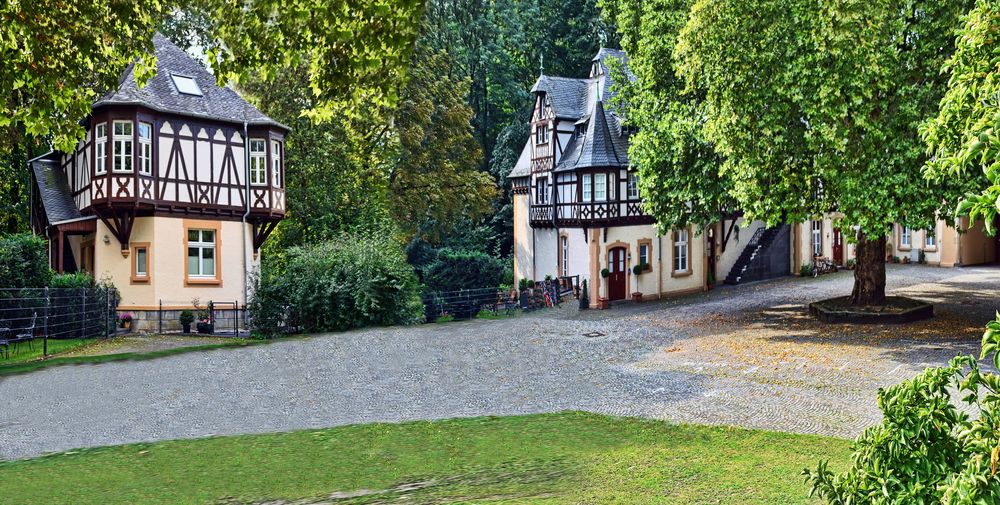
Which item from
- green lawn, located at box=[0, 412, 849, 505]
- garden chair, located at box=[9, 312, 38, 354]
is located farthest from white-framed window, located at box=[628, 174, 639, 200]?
green lawn, located at box=[0, 412, 849, 505]

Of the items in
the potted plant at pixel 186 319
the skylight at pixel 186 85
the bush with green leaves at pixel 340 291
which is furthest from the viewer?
the skylight at pixel 186 85

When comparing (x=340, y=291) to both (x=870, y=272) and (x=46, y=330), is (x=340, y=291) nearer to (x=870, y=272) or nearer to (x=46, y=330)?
(x=46, y=330)

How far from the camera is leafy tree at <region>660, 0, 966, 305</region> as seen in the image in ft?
60.8

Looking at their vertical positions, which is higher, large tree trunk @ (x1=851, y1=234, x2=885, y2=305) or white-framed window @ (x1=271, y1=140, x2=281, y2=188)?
white-framed window @ (x1=271, y1=140, x2=281, y2=188)

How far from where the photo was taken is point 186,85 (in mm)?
27438

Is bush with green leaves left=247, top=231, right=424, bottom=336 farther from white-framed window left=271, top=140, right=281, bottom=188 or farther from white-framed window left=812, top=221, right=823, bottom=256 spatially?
white-framed window left=812, top=221, right=823, bottom=256

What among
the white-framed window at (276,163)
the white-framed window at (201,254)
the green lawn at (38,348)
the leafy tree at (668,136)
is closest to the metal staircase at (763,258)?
the leafy tree at (668,136)

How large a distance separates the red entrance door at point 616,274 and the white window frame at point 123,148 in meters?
17.6

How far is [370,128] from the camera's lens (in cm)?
3597

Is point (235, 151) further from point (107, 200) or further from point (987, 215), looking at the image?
point (987, 215)

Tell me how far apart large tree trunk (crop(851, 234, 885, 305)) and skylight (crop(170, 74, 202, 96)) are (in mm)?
21281

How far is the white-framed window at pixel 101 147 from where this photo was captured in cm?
2498

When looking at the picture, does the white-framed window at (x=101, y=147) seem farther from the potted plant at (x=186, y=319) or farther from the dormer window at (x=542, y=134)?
the dormer window at (x=542, y=134)

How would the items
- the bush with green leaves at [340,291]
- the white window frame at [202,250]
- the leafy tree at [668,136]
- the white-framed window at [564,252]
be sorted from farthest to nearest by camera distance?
the white-framed window at [564,252] < the white window frame at [202,250] < the bush with green leaves at [340,291] < the leafy tree at [668,136]
